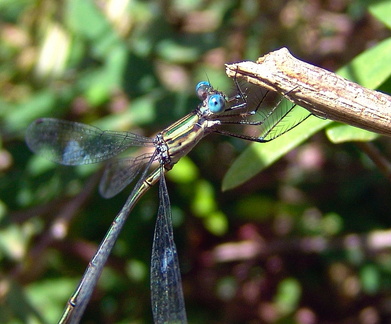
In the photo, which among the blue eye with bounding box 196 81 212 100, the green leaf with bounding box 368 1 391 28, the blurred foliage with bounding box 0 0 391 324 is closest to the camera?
the green leaf with bounding box 368 1 391 28

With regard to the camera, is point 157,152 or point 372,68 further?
point 157,152

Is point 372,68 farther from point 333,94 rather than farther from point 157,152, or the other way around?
point 157,152

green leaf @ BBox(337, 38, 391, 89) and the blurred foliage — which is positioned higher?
the blurred foliage

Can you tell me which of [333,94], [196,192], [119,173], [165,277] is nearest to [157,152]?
[119,173]

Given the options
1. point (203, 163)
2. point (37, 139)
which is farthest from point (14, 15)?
point (203, 163)

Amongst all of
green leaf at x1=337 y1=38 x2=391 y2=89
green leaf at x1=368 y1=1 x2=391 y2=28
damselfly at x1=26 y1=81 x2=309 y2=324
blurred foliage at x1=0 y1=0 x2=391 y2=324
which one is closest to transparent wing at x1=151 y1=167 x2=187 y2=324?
damselfly at x1=26 y1=81 x2=309 y2=324

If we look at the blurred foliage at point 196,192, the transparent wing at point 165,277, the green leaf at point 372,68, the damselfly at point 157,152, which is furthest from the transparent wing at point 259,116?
the blurred foliage at point 196,192

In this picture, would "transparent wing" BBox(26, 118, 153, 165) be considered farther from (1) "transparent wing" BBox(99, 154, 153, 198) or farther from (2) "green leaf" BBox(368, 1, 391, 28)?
(2) "green leaf" BBox(368, 1, 391, 28)
